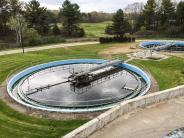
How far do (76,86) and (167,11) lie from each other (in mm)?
46848

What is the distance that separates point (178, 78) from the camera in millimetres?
30859

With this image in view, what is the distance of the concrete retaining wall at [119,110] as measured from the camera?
10039 millimetres

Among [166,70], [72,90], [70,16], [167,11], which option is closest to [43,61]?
[72,90]

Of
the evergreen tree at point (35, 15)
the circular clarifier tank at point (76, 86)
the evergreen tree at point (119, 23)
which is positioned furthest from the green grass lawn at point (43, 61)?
the evergreen tree at point (35, 15)

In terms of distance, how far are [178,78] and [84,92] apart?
38.2ft

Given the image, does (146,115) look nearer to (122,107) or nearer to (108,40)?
(122,107)

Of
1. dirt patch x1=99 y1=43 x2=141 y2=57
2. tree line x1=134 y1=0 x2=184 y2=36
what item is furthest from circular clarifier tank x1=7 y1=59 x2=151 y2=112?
tree line x1=134 y1=0 x2=184 y2=36

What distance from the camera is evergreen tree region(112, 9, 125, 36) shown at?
63938mm

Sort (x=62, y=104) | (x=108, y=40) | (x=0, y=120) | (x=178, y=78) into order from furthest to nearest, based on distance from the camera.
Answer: (x=108, y=40) < (x=178, y=78) < (x=62, y=104) < (x=0, y=120)

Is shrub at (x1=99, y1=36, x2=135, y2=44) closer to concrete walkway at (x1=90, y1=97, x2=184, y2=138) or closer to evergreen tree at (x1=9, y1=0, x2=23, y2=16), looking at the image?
evergreen tree at (x1=9, y1=0, x2=23, y2=16)

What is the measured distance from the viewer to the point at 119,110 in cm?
1166

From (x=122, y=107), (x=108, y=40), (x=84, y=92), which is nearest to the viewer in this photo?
(x=122, y=107)

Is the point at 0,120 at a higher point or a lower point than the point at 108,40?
lower

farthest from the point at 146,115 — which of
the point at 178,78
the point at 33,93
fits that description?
the point at 178,78
